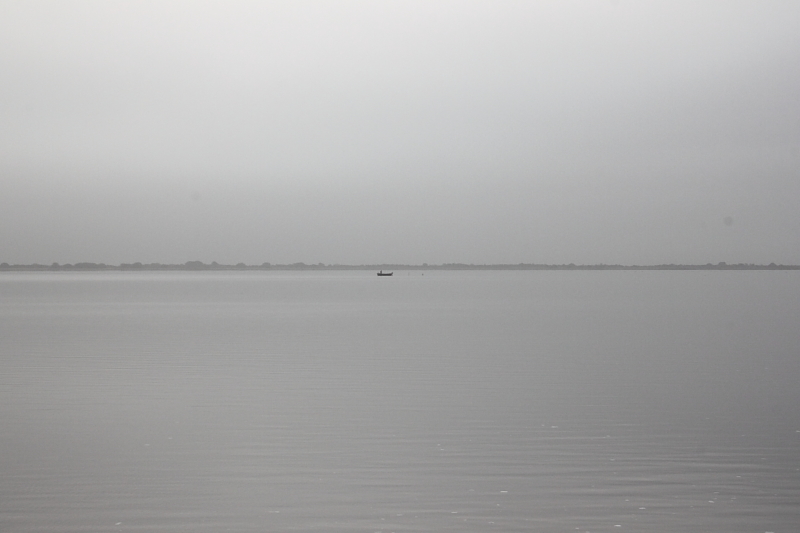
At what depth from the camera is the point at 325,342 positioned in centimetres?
4525

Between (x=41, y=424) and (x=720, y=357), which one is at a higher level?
(x=720, y=357)

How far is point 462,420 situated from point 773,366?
17786 millimetres

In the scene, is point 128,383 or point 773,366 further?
point 773,366

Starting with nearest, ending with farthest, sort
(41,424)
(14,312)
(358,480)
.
Answer: 1. (358,480)
2. (41,424)
3. (14,312)

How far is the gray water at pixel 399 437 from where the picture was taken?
46.3 ft

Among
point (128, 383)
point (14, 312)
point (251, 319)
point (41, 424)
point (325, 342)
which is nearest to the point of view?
point (41, 424)

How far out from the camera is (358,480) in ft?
52.7

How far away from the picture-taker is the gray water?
14109mm

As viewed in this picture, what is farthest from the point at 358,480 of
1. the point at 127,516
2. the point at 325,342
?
the point at 325,342

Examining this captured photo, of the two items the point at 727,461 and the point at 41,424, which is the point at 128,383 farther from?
the point at 727,461

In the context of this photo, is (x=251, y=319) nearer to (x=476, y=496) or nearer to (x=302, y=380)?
(x=302, y=380)

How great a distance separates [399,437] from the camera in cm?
2020

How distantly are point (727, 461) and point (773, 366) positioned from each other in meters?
18.5

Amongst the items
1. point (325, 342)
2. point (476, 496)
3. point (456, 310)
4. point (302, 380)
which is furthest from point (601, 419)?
point (456, 310)
